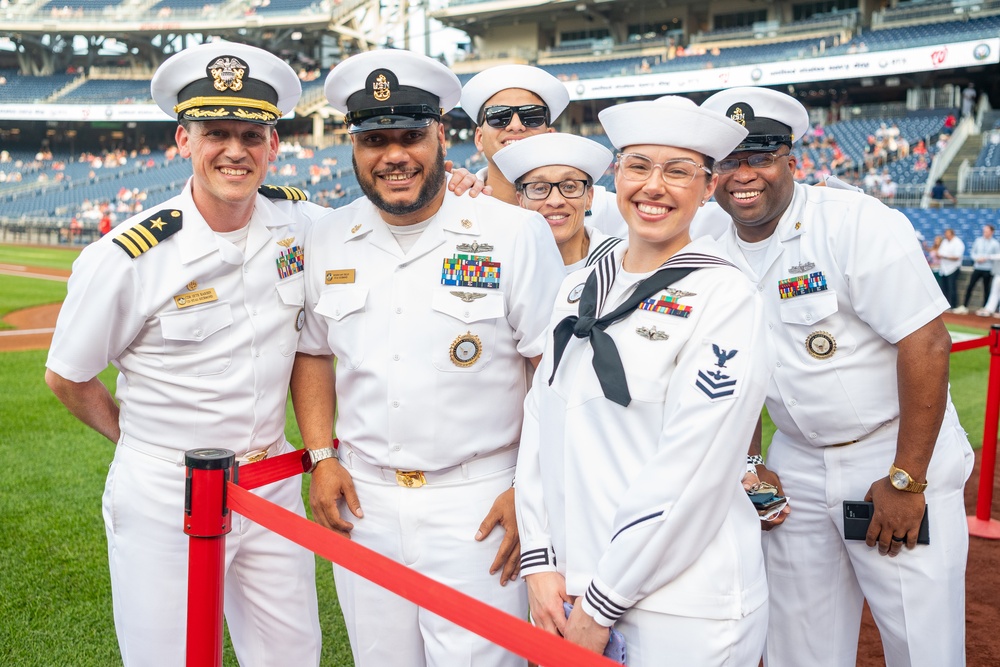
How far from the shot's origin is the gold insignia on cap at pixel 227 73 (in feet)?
9.58

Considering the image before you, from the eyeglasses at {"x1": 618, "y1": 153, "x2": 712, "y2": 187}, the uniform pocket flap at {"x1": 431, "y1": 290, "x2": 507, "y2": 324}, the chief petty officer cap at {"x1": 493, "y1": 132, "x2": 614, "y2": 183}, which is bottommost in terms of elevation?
the uniform pocket flap at {"x1": 431, "y1": 290, "x2": 507, "y2": 324}

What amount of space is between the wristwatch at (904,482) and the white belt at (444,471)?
1.23 m

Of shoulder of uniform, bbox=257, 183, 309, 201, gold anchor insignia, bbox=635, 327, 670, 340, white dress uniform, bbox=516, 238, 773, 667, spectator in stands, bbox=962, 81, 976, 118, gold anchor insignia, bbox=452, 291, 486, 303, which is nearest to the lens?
white dress uniform, bbox=516, 238, 773, 667

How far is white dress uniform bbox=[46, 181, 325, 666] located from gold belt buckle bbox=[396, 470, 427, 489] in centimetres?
59

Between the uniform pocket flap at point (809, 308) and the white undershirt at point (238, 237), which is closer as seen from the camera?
the uniform pocket flap at point (809, 308)

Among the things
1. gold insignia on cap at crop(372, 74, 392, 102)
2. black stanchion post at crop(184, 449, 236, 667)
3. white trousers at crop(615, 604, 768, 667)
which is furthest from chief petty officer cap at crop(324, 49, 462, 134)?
white trousers at crop(615, 604, 768, 667)

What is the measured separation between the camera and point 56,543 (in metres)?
5.13

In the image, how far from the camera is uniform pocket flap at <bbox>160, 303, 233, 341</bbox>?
2.89m

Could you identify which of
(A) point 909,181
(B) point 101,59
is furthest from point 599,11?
(B) point 101,59

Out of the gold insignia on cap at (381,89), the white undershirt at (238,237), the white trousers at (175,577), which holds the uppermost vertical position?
the gold insignia on cap at (381,89)

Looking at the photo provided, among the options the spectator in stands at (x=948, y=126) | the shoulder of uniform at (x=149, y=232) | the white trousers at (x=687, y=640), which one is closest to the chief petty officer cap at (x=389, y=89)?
the shoulder of uniform at (x=149, y=232)

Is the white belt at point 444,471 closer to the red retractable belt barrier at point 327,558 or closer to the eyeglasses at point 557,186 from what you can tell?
the red retractable belt barrier at point 327,558

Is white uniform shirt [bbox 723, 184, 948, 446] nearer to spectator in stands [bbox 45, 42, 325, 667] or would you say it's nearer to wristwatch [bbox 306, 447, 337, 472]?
wristwatch [bbox 306, 447, 337, 472]

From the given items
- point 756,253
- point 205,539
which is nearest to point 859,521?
point 756,253
